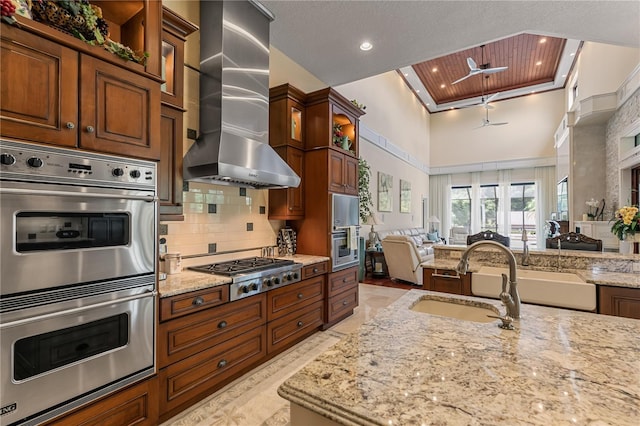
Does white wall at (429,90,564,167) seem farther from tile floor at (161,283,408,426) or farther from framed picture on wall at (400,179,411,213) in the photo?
tile floor at (161,283,408,426)

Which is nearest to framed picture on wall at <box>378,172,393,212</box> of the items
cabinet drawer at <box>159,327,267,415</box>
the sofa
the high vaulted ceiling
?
the sofa

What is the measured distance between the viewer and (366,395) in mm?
770

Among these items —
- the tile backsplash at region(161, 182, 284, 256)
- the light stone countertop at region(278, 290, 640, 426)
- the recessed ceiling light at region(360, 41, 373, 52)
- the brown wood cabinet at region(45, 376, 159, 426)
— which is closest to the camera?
the light stone countertop at region(278, 290, 640, 426)

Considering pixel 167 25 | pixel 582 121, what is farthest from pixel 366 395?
pixel 582 121

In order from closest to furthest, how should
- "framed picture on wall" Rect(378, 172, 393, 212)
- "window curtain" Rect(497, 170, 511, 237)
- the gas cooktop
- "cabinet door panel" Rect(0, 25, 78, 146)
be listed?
"cabinet door panel" Rect(0, 25, 78, 146)
the gas cooktop
"framed picture on wall" Rect(378, 172, 393, 212)
"window curtain" Rect(497, 170, 511, 237)

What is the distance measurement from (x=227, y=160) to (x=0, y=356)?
66.8 inches

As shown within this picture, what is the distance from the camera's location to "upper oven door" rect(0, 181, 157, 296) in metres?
1.29

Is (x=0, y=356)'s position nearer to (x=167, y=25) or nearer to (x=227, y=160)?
(x=227, y=160)

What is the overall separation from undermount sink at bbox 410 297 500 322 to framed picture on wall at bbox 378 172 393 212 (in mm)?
5439

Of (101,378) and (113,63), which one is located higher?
(113,63)

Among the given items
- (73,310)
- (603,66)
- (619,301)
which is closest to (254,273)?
(73,310)

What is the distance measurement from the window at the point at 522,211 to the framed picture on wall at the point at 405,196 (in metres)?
4.07

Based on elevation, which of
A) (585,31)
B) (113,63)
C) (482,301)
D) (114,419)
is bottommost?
(114,419)

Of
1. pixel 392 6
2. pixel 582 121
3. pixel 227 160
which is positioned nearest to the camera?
pixel 227 160
